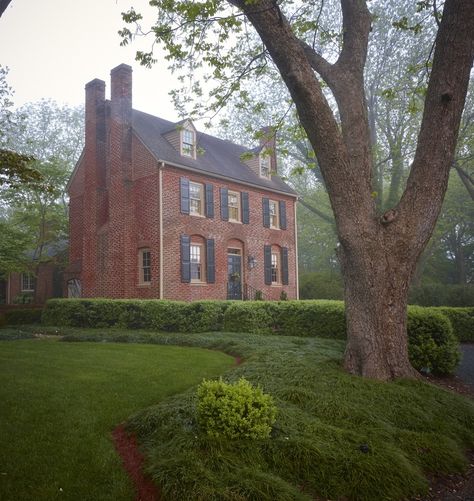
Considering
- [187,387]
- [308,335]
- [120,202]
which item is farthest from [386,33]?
[187,387]

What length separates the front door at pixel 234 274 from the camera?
1900cm

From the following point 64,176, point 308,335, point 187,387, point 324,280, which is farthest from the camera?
point 324,280

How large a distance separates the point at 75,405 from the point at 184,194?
42.5ft

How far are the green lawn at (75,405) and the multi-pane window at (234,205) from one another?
11.0 m

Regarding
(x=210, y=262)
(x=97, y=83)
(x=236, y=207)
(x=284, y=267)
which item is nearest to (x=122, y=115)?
(x=97, y=83)

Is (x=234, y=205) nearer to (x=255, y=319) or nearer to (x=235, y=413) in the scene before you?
(x=255, y=319)

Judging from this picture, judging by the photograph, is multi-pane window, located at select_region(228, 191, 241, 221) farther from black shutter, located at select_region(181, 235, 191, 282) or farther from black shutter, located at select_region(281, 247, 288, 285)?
black shutter, located at select_region(281, 247, 288, 285)

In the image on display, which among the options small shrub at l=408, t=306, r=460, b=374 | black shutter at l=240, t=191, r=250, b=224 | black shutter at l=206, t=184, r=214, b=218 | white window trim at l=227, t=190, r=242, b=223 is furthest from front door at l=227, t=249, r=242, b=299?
small shrub at l=408, t=306, r=460, b=374

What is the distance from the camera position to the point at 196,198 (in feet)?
59.7

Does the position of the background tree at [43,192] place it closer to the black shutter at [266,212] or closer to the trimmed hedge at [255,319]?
the trimmed hedge at [255,319]

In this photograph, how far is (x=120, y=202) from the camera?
58.3ft

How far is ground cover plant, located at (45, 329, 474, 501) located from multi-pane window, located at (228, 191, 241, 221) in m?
14.0

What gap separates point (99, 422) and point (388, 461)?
2.93 meters

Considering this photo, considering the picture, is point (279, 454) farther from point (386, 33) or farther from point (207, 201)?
point (386, 33)
